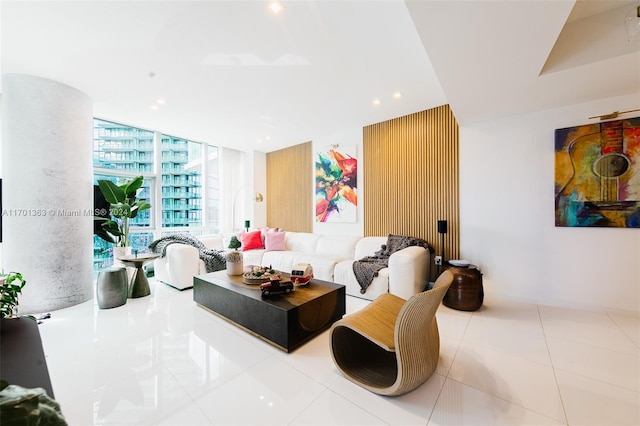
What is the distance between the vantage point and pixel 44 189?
2.90 meters

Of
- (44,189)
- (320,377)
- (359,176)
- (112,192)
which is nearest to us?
→ (320,377)

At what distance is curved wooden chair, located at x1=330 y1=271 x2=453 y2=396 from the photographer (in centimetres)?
147

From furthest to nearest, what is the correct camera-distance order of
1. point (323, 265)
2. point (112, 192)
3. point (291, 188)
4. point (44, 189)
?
point (291, 188) < point (323, 265) < point (112, 192) < point (44, 189)

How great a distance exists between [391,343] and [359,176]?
3.39 m

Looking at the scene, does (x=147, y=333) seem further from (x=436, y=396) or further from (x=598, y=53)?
(x=598, y=53)

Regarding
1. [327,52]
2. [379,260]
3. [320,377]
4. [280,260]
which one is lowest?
[320,377]

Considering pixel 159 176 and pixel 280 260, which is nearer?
pixel 280 260

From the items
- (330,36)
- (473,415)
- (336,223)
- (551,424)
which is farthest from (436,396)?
(336,223)

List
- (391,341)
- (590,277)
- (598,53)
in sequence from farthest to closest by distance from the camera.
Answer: (590,277)
(598,53)
(391,341)

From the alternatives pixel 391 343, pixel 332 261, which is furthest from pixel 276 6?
pixel 332 261

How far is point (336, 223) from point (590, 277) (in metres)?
3.50

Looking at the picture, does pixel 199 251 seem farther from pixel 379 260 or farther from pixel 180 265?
pixel 379 260

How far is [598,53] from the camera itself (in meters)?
2.02

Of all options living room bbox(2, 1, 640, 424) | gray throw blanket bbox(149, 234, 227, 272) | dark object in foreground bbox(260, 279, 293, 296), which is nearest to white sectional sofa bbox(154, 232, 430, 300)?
gray throw blanket bbox(149, 234, 227, 272)
